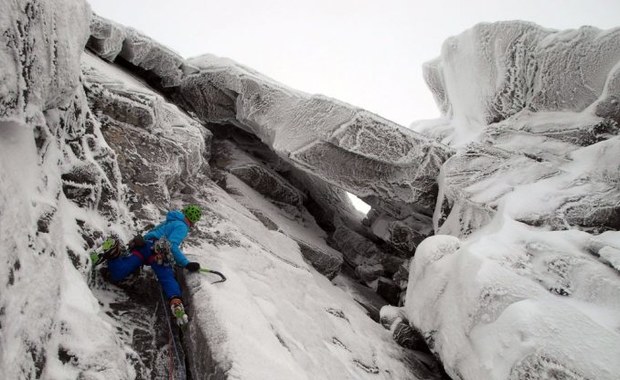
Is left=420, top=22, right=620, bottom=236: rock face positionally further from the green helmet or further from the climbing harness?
the climbing harness

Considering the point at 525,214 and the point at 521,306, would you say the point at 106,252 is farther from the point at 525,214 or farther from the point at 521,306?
the point at 525,214

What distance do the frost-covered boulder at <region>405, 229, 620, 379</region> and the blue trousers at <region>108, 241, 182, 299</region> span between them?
429 cm

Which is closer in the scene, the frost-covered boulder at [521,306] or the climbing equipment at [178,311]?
the frost-covered boulder at [521,306]

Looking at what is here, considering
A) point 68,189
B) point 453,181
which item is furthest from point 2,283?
point 453,181

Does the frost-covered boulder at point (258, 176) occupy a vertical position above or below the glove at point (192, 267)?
below

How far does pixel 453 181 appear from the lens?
9.41 metres

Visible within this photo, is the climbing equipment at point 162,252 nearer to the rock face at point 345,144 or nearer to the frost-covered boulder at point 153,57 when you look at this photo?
the rock face at point 345,144

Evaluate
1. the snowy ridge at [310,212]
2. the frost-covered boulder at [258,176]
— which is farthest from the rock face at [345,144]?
the frost-covered boulder at [258,176]

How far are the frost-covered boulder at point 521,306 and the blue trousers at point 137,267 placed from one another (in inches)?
169

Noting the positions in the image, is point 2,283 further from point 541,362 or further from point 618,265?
point 618,265

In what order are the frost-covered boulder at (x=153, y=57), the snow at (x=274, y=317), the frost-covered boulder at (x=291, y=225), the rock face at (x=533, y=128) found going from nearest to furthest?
the snow at (x=274, y=317), the rock face at (x=533, y=128), the frost-covered boulder at (x=291, y=225), the frost-covered boulder at (x=153, y=57)

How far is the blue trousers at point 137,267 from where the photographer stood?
4867mm

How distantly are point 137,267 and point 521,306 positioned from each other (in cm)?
540

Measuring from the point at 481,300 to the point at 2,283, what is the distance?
18.4 feet
